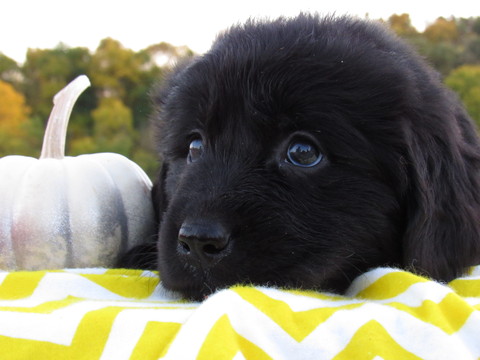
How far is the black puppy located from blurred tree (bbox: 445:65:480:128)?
45.0 feet

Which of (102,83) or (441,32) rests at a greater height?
(441,32)

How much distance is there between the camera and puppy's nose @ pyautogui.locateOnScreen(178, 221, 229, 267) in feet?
5.72

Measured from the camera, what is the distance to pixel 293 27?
2.36 meters

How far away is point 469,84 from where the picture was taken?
16297mm

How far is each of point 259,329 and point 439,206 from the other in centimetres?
101

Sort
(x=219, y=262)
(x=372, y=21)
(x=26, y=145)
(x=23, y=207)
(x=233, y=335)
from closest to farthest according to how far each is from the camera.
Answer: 1. (x=233, y=335)
2. (x=219, y=262)
3. (x=23, y=207)
4. (x=372, y=21)
5. (x=26, y=145)

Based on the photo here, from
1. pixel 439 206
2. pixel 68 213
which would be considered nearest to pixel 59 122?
pixel 68 213

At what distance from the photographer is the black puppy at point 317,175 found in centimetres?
185

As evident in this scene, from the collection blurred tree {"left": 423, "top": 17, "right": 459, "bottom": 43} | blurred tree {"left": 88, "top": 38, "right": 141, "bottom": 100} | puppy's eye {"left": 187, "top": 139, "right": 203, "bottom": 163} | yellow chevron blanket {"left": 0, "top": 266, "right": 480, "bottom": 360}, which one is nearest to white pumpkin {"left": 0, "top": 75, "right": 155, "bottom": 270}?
puppy's eye {"left": 187, "top": 139, "right": 203, "bottom": 163}

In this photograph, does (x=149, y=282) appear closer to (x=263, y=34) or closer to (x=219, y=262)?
(x=219, y=262)

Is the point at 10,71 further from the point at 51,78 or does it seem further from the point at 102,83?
the point at 102,83

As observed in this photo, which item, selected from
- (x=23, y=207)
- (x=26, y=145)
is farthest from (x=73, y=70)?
(x=23, y=207)

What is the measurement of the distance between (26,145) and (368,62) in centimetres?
1510

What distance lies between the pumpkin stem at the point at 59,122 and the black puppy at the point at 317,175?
1168 millimetres
